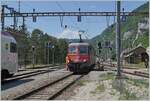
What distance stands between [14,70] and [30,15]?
3613 centimetres

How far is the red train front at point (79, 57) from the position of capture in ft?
140

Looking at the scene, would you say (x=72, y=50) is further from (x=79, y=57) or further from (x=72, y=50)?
(x=79, y=57)

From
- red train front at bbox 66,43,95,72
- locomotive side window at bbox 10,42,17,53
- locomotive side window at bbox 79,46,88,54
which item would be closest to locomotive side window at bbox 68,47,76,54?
red train front at bbox 66,43,95,72

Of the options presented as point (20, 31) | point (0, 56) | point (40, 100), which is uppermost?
point (20, 31)

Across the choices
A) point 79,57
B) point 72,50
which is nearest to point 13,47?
point 79,57

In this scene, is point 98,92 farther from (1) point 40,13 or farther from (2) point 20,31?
(2) point 20,31

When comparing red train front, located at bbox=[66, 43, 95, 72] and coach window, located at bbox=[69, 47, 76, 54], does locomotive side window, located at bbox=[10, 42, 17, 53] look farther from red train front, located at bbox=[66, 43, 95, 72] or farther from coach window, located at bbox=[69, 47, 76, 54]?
coach window, located at bbox=[69, 47, 76, 54]

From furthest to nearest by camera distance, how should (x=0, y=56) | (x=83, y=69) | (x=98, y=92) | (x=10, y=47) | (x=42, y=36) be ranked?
(x=42, y=36) < (x=83, y=69) < (x=10, y=47) < (x=0, y=56) < (x=98, y=92)

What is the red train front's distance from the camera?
140 ft

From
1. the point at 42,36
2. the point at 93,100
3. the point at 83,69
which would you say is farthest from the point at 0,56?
the point at 42,36

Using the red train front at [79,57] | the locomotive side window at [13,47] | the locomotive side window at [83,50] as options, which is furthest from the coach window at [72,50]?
the locomotive side window at [13,47]

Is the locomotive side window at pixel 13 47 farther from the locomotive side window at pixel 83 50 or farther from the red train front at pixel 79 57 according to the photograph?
the locomotive side window at pixel 83 50

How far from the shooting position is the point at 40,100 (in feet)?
56.8

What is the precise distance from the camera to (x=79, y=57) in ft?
141
